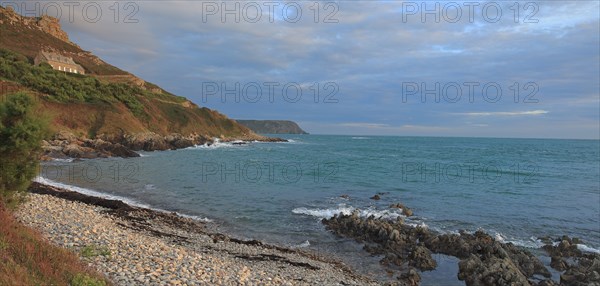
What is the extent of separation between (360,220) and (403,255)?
443 cm

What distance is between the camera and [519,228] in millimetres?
23297

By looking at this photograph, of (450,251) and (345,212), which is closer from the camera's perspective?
(450,251)

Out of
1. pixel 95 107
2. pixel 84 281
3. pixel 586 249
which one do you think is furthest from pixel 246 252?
pixel 95 107

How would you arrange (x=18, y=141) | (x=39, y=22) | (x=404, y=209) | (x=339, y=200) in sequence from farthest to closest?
(x=39, y=22) → (x=339, y=200) → (x=404, y=209) → (x=18, y=141)

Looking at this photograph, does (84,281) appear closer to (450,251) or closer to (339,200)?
(450,251)

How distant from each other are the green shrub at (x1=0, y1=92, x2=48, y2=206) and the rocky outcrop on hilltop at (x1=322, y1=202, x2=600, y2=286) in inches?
578

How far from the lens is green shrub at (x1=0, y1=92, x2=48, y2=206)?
12.5 metres

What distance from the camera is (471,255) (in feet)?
53.2

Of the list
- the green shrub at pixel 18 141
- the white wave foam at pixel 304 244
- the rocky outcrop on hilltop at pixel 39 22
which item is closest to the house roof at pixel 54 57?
the rocky outcrop on hilltop at pixel 39 22

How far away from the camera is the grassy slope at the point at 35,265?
23.2 ft

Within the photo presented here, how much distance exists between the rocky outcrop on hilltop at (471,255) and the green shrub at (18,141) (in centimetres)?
1469

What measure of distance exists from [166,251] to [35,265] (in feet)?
15.8

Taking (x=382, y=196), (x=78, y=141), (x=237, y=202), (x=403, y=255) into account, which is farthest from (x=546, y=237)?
(x=78, y=141)

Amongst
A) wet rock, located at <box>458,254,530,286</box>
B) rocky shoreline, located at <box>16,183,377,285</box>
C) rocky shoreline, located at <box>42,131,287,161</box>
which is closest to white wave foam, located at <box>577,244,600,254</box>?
wet rock, located at <box>458,254,530,286</box>
